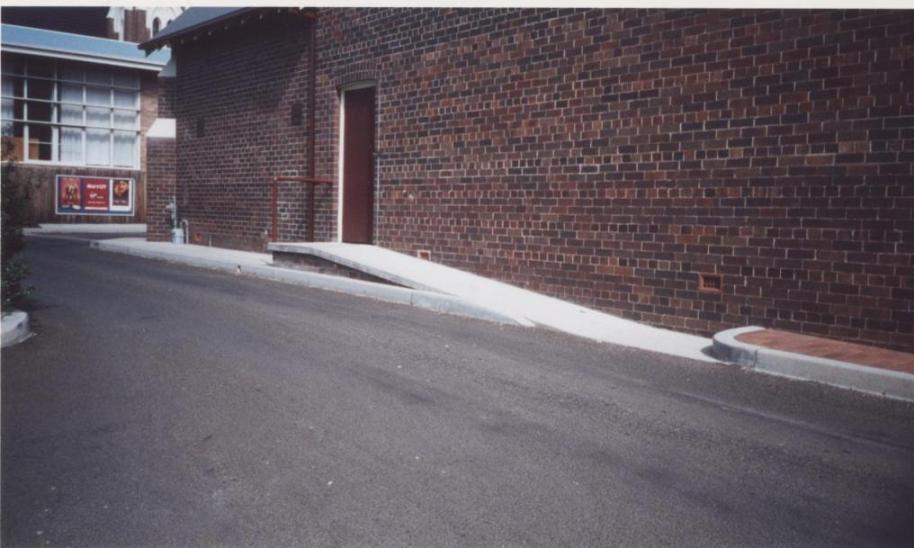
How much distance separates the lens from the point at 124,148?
28.4 metres

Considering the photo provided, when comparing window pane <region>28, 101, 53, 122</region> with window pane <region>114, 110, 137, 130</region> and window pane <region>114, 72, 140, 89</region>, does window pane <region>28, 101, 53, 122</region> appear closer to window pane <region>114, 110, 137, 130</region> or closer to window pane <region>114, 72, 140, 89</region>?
window pane <region>114, 110, 137, 130</region>

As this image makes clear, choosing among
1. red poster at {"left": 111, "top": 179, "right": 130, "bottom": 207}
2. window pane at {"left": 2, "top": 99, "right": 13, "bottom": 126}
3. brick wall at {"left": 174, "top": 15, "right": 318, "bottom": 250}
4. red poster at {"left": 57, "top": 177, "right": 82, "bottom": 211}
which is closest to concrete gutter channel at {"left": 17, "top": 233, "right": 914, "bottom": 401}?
brick wall at {"left": 174, "top": 15, "right": 318, "bottom": 250}

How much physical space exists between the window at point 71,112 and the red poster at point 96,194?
933 mm

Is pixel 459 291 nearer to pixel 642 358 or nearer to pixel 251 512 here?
pixel 642 358

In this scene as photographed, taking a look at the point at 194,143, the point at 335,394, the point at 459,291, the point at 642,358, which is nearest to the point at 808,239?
the point at 642,358

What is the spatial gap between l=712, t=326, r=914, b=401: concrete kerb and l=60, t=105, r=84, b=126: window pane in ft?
86.8

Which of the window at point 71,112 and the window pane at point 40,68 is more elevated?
the window pane at point 40,68

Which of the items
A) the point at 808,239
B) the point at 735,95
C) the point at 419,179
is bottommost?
the point at 808,239

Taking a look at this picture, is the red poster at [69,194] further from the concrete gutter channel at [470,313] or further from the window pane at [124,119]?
the concrete gutter channel at [470,313]

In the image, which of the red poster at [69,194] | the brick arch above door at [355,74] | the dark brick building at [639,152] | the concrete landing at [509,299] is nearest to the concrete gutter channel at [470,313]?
the concrete landing at [509,299]

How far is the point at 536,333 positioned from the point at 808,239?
2975 millimetres

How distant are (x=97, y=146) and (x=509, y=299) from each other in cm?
2367

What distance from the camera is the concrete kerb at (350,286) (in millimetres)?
8930

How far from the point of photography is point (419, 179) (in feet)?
39.4
